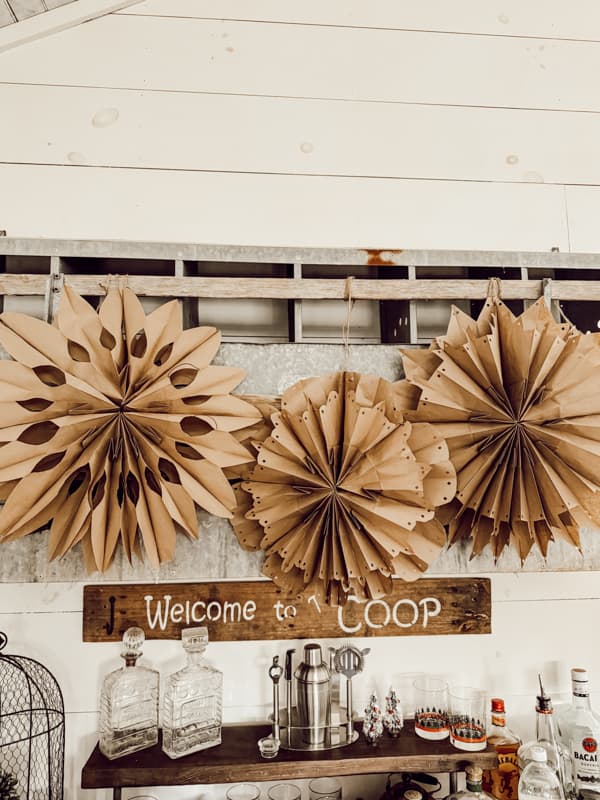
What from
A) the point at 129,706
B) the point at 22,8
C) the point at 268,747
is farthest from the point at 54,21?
the point at 268,747

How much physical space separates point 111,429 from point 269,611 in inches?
19.9

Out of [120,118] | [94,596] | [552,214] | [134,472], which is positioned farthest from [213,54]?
[94,596]

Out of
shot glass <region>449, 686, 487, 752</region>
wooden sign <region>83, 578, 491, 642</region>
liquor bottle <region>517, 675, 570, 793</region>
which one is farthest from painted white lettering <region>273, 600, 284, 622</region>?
liquor bottle <region>517, 675, 570, 793</region>

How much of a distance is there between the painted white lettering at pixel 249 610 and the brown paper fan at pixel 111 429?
0.26m

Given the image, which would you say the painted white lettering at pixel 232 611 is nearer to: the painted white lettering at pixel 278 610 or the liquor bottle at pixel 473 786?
the painted white lettering at pixel 278 610

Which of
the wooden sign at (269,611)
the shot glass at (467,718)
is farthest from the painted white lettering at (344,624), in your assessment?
the shot glass at (467,718)

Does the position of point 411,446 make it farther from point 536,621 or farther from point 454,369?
point 536,621

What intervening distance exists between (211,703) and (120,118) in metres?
1.24

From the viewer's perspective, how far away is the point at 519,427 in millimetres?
1126

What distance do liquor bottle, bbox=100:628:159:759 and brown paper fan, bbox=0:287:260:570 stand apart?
0.70 feet

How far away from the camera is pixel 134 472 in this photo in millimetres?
1091

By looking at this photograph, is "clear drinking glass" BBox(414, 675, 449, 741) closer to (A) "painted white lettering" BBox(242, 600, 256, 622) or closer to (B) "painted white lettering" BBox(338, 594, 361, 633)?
(B) "painted white lettering" BBox(338, 594, 361, 633)

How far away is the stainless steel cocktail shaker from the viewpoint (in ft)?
3.84

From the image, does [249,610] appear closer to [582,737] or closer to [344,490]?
[344,490]
